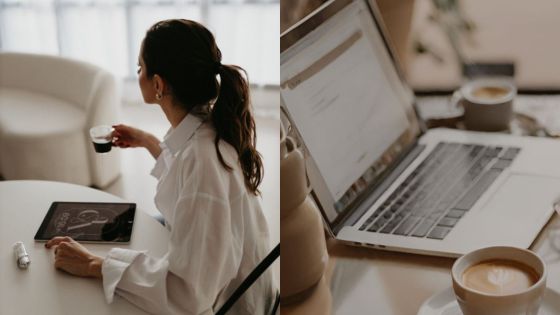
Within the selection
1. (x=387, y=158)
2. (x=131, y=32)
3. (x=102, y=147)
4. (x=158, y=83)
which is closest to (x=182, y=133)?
(x=158, y=83)

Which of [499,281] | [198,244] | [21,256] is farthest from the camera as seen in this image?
[21,256]

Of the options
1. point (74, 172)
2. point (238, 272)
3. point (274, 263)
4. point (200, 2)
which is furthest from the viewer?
point (200, 2)

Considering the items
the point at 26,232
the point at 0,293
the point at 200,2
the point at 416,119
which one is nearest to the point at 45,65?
the point at 200,2

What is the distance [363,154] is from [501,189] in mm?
81

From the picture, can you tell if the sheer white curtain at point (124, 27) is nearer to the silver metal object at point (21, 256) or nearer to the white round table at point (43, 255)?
the white round table at point (43, 255)

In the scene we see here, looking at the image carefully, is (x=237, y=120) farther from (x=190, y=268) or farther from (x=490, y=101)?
(x=490, y=101)

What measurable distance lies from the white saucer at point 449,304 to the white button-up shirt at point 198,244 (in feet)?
1.31

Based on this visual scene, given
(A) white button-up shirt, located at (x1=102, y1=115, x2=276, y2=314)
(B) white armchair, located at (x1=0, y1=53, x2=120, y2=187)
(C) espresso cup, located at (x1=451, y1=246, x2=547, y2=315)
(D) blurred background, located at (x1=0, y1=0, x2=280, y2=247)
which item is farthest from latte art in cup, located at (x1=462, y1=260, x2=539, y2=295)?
(D) blurred background, located at (x1=0, y1=0, x2=280, y2=247)

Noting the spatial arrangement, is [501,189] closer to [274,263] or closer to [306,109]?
[306,109]

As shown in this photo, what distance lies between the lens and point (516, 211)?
413mm

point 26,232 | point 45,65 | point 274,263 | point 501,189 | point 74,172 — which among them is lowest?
point 74,172

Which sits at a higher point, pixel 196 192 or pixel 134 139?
pixel 196 192

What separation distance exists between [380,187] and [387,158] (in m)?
0.02

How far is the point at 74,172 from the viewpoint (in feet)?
6.43
